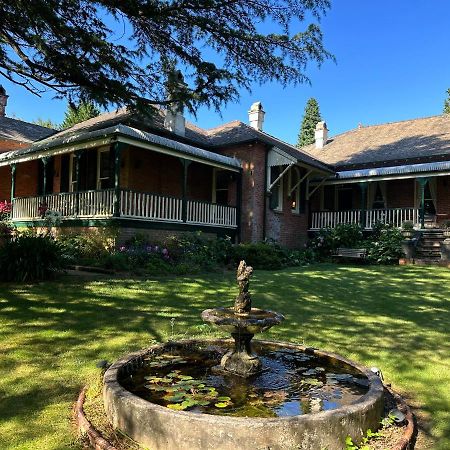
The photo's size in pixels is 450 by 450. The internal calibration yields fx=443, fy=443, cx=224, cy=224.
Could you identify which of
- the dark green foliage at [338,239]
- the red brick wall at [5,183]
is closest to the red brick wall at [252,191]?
the dark green foliage at [338,239]

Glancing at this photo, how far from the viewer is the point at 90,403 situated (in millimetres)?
4227

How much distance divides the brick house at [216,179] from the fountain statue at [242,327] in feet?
31.2

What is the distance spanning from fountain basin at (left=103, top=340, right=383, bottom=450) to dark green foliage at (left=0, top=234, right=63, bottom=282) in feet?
23.2

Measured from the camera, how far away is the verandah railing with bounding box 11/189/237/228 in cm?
1436

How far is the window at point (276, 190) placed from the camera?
64.3 ft

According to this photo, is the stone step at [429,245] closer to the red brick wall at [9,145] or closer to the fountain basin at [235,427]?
the fountain basin at [235,427]

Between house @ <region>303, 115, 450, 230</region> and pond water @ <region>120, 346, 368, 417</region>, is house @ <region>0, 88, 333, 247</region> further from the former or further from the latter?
pond water @ <region>120, 346, 368, 417</region>

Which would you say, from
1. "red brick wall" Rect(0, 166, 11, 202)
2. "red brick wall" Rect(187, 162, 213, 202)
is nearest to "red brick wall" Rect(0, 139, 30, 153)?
"red brick wall" Rect(0, 166, 11, 202)

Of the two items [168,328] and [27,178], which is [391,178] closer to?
[168,328]

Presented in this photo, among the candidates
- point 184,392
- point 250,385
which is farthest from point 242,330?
point 184,392

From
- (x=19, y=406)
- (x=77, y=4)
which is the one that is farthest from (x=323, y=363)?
(x=77, y=4)

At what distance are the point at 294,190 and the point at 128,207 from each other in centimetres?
985

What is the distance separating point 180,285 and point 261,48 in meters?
5.59

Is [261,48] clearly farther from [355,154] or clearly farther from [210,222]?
[355,154]
